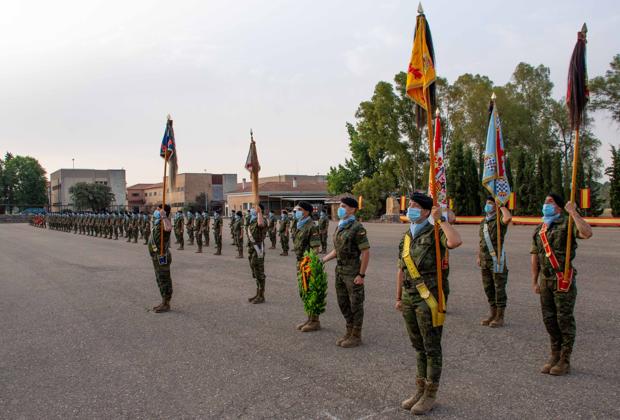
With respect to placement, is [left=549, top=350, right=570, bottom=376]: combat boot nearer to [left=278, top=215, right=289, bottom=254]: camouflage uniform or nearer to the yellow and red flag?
the yellow and red flag

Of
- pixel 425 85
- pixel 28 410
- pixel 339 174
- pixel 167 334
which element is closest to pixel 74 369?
pixel 28 410

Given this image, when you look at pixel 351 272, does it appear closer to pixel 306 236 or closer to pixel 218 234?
pixel 306 236

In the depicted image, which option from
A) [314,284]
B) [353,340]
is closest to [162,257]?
[314,284]

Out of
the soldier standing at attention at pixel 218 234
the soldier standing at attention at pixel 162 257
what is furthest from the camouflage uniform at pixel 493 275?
the soldier standing at attention at pixel 218 234

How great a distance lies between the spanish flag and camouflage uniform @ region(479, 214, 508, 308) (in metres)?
3.34

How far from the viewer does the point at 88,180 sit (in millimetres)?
90750

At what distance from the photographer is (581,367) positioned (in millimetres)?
5273

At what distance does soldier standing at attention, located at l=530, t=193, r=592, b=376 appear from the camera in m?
5.05

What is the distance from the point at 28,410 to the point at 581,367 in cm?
585

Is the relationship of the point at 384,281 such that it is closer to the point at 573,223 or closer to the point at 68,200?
the point at 573,223

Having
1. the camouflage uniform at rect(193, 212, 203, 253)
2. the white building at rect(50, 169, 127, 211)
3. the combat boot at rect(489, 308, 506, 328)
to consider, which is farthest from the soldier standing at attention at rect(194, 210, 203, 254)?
the white building at rect(50, 169, 127, 211)

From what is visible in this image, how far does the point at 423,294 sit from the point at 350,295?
2050mm

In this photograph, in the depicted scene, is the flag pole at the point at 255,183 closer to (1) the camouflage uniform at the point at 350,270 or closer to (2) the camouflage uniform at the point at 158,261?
(2) the camouflage uniform at the point at 158,261

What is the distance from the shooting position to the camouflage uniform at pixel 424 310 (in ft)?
14.1
